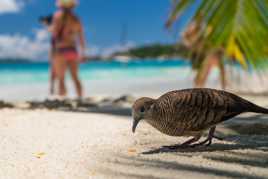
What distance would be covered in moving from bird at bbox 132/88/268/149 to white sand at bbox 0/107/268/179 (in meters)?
0.20

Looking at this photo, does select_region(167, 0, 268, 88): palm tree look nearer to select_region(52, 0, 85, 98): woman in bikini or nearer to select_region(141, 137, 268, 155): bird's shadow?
select_region(141, 137, 268, 155): bird's shadow

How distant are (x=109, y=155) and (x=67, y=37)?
5.28 meters

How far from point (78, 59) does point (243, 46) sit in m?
4.16

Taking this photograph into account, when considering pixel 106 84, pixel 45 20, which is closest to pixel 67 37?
pixel 45 20

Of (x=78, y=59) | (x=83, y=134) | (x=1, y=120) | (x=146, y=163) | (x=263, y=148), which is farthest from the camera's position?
(x=78, y=59)

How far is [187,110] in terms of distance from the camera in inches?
111

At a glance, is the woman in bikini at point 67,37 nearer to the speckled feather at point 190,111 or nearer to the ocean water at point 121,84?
the ocean water at point 121,84

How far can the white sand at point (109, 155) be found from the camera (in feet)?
8.55

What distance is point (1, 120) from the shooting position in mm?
4309

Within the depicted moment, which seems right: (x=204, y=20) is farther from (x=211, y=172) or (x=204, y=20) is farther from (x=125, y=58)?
(x=125, y=58)

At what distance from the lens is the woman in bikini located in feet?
26.2

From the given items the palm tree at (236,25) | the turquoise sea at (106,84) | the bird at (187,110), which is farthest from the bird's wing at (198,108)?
the turquoise sea at (106,84)

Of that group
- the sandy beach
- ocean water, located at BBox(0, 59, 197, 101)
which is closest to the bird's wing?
the sandy beach

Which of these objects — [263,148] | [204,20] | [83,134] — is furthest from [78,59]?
[263,148]
